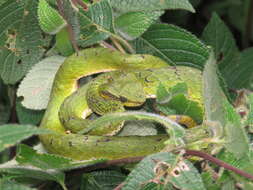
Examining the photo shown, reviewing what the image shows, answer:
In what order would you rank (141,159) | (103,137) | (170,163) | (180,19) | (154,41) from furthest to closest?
(180,19) < (154,41) < (103,137) < (141,159) < (170,163)

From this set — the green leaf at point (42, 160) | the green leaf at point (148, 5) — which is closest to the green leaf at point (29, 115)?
the green leaf at point (148, 5)

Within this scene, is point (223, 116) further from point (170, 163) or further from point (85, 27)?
point (85, 27)

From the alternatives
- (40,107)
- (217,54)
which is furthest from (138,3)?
(217,54)

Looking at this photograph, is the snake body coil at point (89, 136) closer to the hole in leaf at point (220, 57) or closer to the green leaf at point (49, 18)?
the green leaf at point (49, 18)

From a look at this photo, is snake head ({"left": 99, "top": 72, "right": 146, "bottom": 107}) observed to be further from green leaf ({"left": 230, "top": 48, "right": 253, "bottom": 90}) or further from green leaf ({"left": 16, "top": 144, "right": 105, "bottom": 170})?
green leaf ({"left": 230, "top": 48, "right": 253, "bottom": 90})

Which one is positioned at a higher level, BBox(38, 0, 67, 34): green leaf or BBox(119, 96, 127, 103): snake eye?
BBox(38, 0, 67, 34): green leaf

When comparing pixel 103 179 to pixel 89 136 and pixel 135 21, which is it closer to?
pixel 89 136

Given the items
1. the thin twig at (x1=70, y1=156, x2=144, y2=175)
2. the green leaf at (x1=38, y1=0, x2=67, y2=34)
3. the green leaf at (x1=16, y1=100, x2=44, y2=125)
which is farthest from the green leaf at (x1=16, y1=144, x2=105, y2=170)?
the green leaf at (x1=16, y1=100, x2=44, y2=125)
